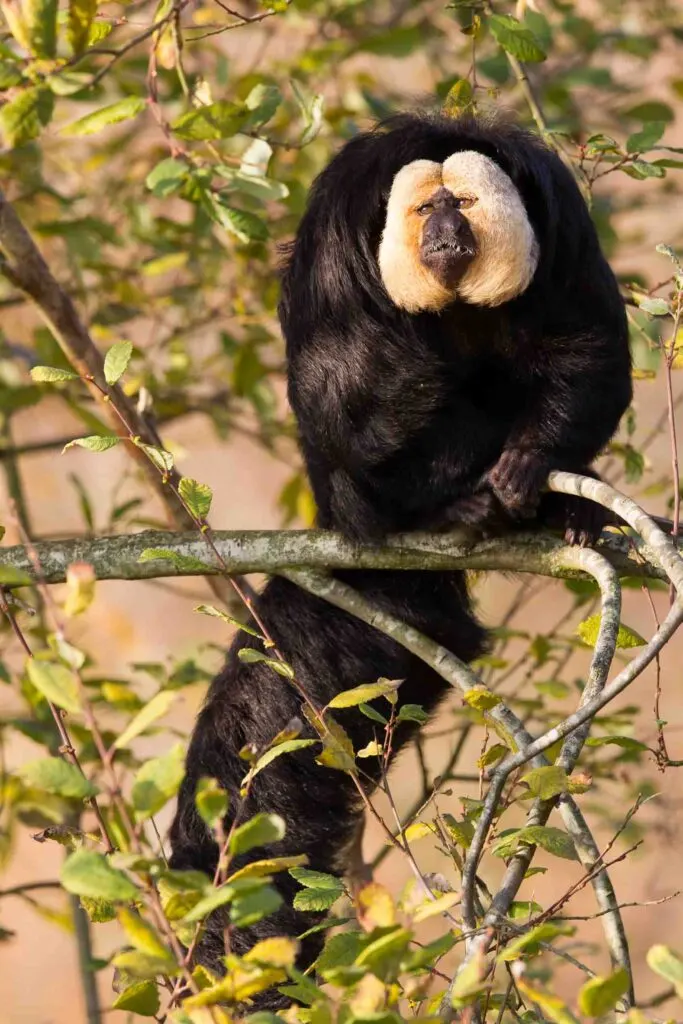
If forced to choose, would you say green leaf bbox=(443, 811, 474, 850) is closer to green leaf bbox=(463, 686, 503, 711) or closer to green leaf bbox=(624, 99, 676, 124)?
green leaf bbox=(463, 686, 503, 711)

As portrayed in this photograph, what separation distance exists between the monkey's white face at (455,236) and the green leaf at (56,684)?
1698mm

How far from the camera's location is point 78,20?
239 centimetres

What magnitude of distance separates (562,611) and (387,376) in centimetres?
722

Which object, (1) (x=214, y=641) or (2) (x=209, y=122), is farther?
(1) (x=214, y=641)

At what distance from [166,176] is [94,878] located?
1894 mm

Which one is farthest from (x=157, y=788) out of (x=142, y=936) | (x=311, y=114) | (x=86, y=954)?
(x=86, y=954)

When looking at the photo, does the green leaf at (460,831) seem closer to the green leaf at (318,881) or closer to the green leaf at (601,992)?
the green leaf at (318,881)

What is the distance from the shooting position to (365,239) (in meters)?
3.21

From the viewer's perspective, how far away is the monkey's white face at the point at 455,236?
121 inches

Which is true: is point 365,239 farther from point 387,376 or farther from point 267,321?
point 267,321

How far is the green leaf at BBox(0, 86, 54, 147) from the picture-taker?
239 cm

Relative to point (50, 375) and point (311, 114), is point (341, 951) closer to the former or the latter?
point (50, 375)

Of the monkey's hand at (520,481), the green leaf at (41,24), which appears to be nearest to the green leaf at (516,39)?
the monkey's hand at (520,481)

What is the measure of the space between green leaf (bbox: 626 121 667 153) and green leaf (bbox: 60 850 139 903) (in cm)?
226
